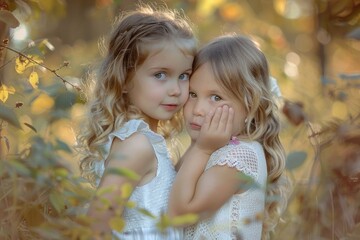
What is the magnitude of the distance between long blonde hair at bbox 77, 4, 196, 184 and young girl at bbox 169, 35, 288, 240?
0.17 meters

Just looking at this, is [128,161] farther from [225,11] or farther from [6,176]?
[225,11]

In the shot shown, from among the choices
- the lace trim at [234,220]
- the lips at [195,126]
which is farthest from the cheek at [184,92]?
the lace trim at [234,220]

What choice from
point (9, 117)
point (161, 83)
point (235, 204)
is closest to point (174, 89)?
point (161, 83)

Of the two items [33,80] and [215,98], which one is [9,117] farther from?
[215,98]

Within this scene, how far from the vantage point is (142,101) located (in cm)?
305

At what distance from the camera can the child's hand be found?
291 cm

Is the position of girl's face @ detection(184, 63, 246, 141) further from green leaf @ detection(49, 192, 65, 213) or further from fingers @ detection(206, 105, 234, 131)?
green leaf @ detection(49, 192, 65, 213)

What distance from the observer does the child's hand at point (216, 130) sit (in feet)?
9.55

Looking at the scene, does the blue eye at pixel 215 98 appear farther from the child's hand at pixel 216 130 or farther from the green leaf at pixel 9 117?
the green leaf at pixel 9 117

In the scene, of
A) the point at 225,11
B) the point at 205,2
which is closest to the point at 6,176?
the point at 205,2

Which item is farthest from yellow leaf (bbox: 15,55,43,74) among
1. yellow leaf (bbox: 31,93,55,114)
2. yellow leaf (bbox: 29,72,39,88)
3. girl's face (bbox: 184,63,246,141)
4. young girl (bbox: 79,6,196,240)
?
yellow leaf (bbox: 31,93,55,114)

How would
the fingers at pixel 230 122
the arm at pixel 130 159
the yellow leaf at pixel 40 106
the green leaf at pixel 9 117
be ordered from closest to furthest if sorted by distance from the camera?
1. the green leaf at pixel 9 117
2. the arm at pixel 130 159
3. the fingers at pixel 230 122
4. the yellow leaf at pixel 40 106

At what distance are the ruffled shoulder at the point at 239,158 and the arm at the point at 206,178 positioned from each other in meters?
0.02

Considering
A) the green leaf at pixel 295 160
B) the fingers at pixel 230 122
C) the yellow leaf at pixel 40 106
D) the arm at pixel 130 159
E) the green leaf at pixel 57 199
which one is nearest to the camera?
the green leaf at pixel 57 199
